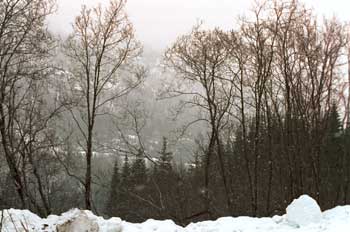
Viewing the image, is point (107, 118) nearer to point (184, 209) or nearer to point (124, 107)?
point (124, 107)

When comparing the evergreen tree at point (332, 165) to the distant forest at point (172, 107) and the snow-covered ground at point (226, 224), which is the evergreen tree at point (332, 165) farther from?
the snow-covered ground at point (226, 224)

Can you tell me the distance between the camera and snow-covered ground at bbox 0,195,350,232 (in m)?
9.45

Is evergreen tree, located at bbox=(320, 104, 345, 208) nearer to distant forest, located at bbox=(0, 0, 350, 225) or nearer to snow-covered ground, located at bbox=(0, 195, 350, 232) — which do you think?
distant forest, located at bbox=(0, 0, 350, 225)

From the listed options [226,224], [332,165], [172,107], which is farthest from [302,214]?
[332,165]

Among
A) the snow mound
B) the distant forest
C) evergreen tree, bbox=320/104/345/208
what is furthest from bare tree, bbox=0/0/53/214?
evergreen tree, bbox=320/104/345/208

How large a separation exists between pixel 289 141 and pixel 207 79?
4.28m

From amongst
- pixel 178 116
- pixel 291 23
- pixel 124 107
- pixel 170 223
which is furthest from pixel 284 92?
pixel 170 223

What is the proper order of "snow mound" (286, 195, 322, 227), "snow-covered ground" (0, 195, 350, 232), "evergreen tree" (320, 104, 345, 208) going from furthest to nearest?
"evergreen tree" (320, 104, 345, 208) → "snow mound" (286, 195, 322, 227) → "snow-covered ground" (0, 195, 350, 232)

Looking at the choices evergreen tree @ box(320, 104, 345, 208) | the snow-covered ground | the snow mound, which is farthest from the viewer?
evergreen tree @ box(320, 104, 345, 208)

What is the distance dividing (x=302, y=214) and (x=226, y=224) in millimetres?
1856

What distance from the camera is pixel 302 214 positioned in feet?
32.8

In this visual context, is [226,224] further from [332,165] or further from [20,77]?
[332,165]

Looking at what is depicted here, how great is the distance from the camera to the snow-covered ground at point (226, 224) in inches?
372

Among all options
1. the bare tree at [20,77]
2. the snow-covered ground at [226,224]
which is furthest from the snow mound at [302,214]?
the bare tree at [20,77]
